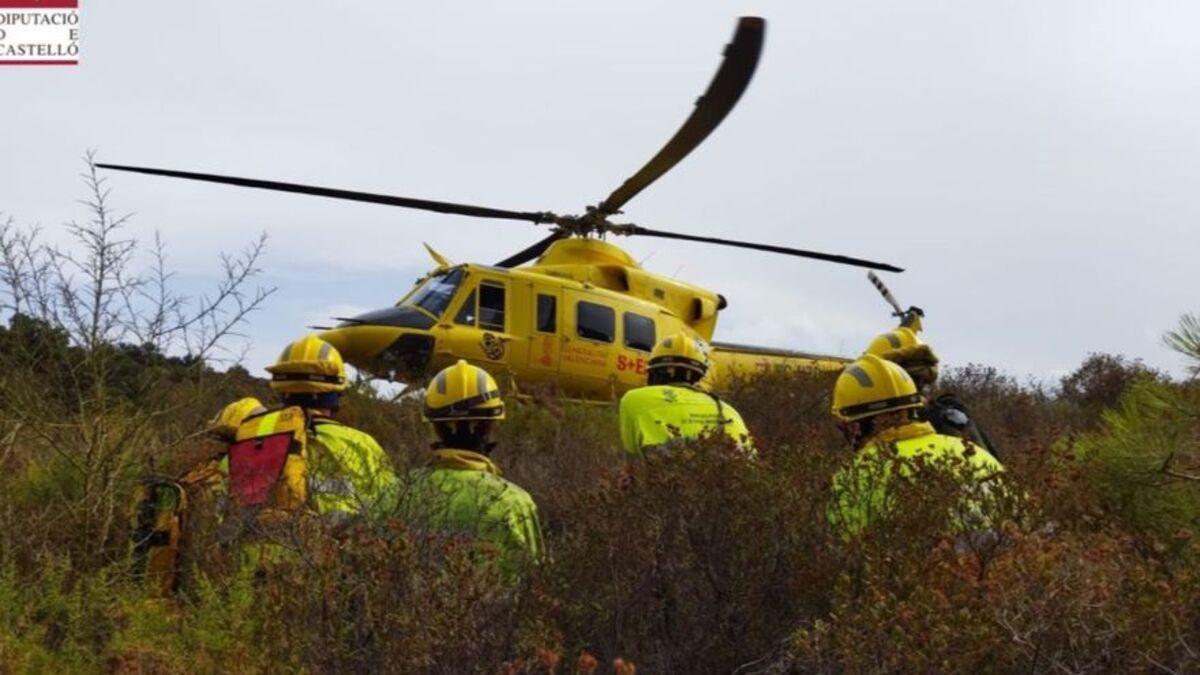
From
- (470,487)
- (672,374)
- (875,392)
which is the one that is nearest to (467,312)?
(672,374)

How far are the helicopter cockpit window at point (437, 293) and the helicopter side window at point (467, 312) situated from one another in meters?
0.17

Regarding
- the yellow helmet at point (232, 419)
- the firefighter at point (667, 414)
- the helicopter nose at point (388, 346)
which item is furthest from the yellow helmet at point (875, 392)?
the helicopter nose at point (388, 346)

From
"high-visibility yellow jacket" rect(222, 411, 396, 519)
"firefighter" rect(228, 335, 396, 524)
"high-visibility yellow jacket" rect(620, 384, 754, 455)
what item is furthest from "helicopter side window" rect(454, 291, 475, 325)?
"high-visibility yellow jacket" rect(222, 411, 396, 519)

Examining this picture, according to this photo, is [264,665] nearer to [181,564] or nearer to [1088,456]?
[181,564]

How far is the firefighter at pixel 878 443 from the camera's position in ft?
13.7

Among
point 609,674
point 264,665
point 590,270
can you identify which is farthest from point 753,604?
point 590,270

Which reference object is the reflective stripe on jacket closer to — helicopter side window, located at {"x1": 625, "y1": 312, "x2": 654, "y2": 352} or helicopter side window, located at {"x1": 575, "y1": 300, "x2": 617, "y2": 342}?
helicopter side window, located at {"x1": 575, "y1": 300, "x2": 617, "y2": 342}

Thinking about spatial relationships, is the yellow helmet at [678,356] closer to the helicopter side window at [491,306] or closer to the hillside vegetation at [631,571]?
the hillside vegetation at [631,571]

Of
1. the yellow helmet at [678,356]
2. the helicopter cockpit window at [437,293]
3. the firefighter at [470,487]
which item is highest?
the helicopter cockpit window at [437,293]

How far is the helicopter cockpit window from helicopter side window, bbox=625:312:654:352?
6.53ft

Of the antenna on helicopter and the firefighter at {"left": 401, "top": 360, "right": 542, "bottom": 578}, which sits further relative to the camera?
the antenna on helicopter

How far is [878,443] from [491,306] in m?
8.14

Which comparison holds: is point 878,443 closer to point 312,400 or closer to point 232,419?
point 312,400

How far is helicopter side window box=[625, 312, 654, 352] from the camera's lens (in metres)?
12.9
